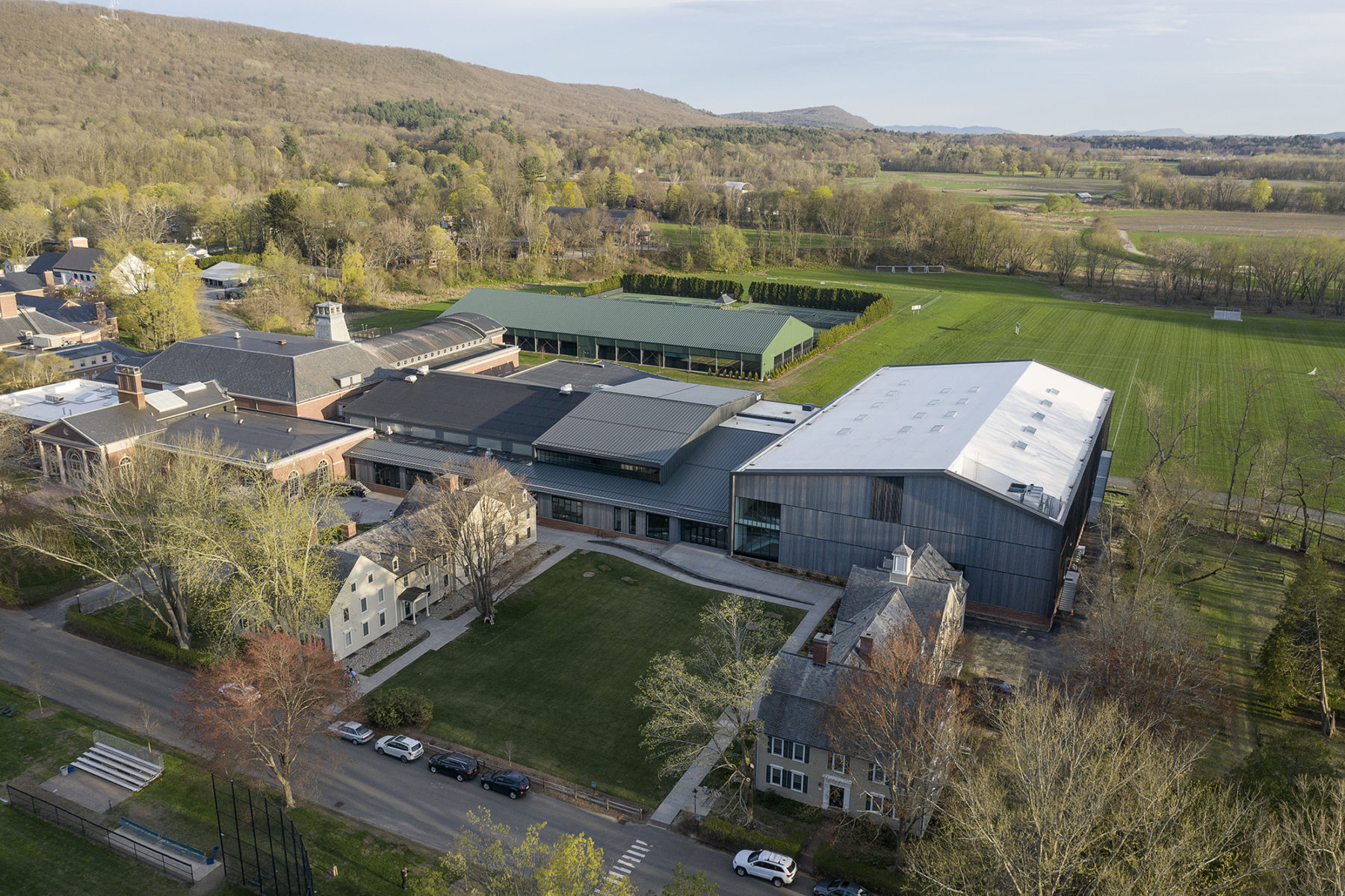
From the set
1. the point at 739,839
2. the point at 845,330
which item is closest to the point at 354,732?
the point at 739,839

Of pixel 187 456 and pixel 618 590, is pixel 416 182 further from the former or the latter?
Result: pixel 618 590

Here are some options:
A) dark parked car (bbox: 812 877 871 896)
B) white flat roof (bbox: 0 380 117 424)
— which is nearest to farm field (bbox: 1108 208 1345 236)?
dark parked car (bbox: 812 877 871 896)

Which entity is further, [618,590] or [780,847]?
[618,590]

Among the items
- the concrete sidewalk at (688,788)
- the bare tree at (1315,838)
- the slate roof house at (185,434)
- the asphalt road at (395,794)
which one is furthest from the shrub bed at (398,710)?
the bare tree at (1315,838)

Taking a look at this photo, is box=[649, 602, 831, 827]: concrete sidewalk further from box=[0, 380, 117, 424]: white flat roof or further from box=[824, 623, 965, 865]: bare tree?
box=[0, 380, 117, 424]: white flat roof

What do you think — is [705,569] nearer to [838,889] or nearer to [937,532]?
[937,532]

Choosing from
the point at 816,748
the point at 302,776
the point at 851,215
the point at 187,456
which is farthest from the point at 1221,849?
the point at 851,215

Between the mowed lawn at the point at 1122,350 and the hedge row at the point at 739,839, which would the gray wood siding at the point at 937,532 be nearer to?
the hedge row at the point at 739,839
